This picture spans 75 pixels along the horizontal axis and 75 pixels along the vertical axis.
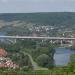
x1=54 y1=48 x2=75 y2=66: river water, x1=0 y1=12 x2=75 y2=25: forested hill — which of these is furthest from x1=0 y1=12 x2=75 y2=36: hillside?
x1=54 y1=48 x2=75 y2=66: river water

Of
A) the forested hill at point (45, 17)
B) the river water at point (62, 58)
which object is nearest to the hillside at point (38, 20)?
the forested hill at point (45, 17)

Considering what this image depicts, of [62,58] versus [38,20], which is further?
[38,20]

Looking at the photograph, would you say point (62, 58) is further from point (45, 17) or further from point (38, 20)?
point (45, 17)

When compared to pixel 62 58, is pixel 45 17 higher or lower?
higher

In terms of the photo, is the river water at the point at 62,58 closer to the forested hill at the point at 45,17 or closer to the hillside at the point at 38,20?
the hillside at the point at 38,20

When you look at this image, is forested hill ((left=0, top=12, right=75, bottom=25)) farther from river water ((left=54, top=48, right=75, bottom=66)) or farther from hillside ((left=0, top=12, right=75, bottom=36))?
river water ((left=54, top=48, right=75, bottom=66))

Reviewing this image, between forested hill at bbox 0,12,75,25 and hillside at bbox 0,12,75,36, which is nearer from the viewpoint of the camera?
hillside at bbox 0,12,75,36

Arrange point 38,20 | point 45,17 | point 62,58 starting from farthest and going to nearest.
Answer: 1. point 45,17
2. point 38,20
3. point 62,58

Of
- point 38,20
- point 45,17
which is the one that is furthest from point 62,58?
point 45,17

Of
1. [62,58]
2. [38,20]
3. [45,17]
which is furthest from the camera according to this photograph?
[45,17]
